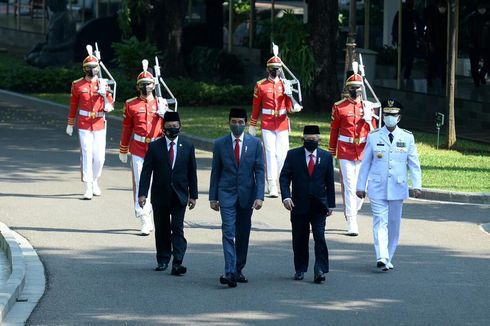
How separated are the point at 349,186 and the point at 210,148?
8542mm

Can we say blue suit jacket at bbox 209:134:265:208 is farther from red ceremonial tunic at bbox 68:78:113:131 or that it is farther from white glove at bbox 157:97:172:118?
red ceremonial tunic at bbox 68:78:113:131

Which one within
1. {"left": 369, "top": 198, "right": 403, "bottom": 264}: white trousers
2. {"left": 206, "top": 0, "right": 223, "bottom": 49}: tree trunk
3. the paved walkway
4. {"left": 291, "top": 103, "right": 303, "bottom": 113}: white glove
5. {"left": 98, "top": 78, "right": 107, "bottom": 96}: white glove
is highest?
{"left": 206, "top": 0, "right": 223, "bottom": 49}: tree trunk

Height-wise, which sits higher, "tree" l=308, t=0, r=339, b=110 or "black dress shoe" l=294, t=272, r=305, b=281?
"tree" l=308, t=0, r=339, b=110

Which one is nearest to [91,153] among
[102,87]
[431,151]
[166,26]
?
[102,87]

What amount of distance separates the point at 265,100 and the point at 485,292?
7.01m

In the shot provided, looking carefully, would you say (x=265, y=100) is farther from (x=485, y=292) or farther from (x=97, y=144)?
(x=485, y=292)

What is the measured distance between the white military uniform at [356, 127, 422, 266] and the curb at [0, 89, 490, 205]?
4.74 metres

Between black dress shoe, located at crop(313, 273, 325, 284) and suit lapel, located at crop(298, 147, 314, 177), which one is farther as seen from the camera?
suit lapel, located at crop(298, 147, 314, 177)

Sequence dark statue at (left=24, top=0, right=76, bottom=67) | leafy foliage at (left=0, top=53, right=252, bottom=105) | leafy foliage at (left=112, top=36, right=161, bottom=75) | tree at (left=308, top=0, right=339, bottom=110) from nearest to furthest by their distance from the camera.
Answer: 1. tree at (left=308, top=0, right=339, bottom=110)
2. leafy foliage at (left=0, top=53, right=252, bottom=105)
3. leafy foliage at (left=112, top=36, right=161, bottom=75)
4. dark statue at (left=24, top=0, right=76, bottom=67)

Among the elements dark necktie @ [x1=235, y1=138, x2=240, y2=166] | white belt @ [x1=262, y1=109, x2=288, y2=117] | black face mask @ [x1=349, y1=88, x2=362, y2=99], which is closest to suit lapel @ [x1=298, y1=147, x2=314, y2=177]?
dark necktie @ [x1=235, y1=138, x2=240, y2=166]

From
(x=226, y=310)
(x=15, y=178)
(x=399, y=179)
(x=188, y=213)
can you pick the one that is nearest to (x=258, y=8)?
(x=15, y=178)

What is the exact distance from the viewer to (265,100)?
18.8 metres

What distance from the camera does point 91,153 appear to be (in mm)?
18406

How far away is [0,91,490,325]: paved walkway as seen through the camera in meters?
11.4
